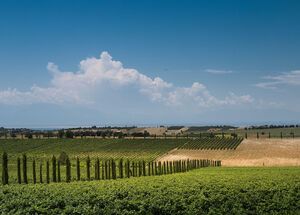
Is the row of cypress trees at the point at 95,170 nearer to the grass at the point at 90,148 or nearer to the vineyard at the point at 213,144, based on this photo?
the grass at the point at 90,148

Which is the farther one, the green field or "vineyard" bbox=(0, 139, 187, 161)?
"vineyard" bbox=(0, 139, 187, 161)

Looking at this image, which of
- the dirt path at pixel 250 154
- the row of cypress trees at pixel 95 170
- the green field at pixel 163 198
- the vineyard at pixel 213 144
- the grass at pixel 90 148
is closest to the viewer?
the green field at pixel 163 198

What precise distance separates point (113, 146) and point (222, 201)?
116596 mm

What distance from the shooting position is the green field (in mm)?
15414

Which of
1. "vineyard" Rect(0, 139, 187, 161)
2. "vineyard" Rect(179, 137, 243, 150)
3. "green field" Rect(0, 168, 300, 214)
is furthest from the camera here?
"vineyard" Rect(179, 137, 243, 150)

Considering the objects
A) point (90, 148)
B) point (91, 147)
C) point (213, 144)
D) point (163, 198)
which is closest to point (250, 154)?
point (213, 144)

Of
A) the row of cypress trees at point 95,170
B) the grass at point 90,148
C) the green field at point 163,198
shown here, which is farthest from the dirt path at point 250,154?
the green field at point 163,198

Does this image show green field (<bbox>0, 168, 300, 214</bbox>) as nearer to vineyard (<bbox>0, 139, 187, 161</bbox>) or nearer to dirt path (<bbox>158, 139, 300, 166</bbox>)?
dirt path (<bbox>158, 139, 300, 166</bbox>)

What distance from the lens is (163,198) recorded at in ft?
53.5

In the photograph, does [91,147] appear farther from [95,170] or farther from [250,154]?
[95,170]

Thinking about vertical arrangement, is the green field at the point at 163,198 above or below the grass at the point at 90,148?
above

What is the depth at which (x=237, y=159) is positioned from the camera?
9950 centimetres

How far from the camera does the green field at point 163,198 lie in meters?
15.4

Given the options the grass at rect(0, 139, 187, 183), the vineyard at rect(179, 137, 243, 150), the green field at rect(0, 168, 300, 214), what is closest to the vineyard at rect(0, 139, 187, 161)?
the grass at rect(0, 139, 187, 183)
